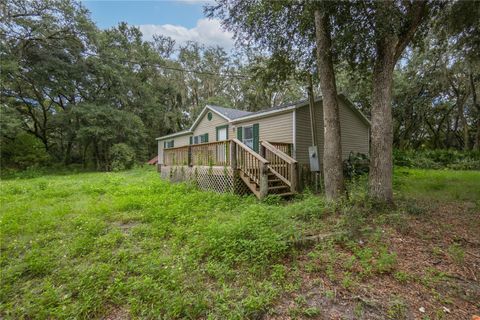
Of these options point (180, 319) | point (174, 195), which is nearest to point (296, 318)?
point (180, 319)

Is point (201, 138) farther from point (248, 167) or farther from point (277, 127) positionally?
point (248, 167)

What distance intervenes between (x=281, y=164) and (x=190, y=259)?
4.44 metres

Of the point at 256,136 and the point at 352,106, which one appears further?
the point at 352,106

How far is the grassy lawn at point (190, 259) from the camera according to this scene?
2.25m

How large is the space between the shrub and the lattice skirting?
9.65 metres

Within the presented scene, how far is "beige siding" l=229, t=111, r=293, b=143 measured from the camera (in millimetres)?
9203

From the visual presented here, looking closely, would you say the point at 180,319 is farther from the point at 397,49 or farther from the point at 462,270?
the point at 397,49

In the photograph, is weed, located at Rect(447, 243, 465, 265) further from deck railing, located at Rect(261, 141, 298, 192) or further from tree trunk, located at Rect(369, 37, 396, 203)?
deck railing, located at Rect(261, 141, 298, 192)

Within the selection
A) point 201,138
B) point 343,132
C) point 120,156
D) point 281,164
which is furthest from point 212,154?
point 120,156

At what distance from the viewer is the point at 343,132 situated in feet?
35.2

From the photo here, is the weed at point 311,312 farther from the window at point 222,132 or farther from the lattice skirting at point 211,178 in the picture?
the window at point 222,132

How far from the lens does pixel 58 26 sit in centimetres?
1423

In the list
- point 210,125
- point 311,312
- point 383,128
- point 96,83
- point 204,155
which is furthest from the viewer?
point 96,83

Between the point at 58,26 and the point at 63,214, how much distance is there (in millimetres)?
14871
